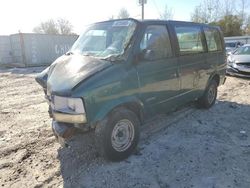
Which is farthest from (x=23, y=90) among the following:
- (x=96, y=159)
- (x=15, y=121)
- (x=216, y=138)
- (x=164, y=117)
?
(x=216, y=138)

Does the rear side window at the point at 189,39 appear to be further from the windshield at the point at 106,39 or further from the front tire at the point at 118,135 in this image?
the front tire at the point at 118,135

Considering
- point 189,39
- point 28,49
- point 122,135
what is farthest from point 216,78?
point 28,49

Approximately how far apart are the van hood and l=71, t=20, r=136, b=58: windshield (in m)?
0.23

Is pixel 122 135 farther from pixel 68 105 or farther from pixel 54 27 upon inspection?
pixel 54 27

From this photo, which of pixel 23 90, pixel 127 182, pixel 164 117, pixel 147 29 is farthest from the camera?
pixel 23 90

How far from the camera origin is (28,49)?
63.7ft

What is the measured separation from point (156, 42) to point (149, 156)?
1.88 metres

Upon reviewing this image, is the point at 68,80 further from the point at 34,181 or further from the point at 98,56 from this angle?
the point at 34,181

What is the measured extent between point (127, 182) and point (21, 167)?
5.32 ft

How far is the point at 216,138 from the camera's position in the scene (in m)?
4.79

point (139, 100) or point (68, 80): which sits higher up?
point (68, 80)

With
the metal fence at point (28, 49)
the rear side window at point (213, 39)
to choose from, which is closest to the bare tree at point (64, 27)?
the metal fence at point (28, 49)

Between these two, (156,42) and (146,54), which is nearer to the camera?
(146,54)

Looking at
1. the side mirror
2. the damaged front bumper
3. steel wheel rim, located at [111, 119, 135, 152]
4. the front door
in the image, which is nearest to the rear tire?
the front door
